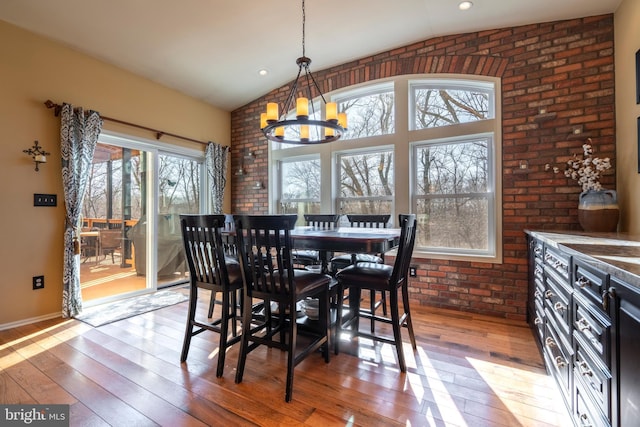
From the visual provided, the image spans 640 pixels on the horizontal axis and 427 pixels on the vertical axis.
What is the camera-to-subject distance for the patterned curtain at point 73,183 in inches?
119

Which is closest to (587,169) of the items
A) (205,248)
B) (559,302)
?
(559,302)

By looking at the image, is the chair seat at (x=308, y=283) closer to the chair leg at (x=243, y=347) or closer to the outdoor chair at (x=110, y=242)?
the chair leg at (x=243, y=347)

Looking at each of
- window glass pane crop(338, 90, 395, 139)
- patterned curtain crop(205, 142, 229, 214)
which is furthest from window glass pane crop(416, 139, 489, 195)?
patterned curtain crop(205, 142, 229, 214)

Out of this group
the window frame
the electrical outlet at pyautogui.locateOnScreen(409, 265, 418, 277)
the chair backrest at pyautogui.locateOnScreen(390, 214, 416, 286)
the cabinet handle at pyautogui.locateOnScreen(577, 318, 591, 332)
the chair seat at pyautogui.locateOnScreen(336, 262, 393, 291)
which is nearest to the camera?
the cabinet handle at pyautogui.locateOnScreen(577, 318, 591, 332)

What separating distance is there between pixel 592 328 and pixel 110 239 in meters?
4.47

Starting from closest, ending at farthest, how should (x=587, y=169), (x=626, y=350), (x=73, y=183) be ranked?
(x=626, y=350), (x=587, y=169), (x=73, y=183)

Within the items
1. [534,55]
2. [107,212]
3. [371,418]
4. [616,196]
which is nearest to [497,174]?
[616,196]

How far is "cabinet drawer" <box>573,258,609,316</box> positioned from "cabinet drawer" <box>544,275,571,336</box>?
0.55 ft

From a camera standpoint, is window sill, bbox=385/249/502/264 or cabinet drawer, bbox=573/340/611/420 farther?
window sill, bbox=385/249/502/264

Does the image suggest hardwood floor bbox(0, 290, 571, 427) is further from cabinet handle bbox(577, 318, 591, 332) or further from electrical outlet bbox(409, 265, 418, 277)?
electrical outlet bbox(409, 265, 418, 277)

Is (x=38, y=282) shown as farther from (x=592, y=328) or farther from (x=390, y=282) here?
(x=592, y=328)

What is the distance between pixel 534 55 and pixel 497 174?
47.9 inches

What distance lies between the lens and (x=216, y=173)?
15.5 feet

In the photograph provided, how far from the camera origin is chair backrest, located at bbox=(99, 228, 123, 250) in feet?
11.7
